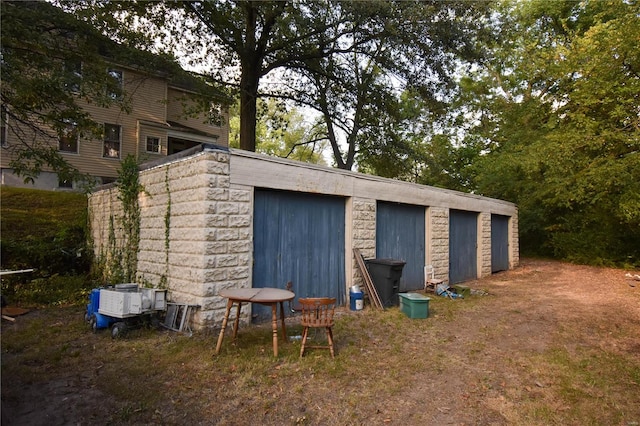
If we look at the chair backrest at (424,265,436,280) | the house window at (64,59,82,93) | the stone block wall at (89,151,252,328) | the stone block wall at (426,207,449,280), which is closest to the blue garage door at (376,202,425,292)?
the chair backrest at (424,265,436,280)

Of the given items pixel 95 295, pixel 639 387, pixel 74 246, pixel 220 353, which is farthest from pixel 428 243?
pixel 74 246

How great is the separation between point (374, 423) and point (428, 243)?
7.18 m

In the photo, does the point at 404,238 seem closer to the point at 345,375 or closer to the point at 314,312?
the point at 314,312

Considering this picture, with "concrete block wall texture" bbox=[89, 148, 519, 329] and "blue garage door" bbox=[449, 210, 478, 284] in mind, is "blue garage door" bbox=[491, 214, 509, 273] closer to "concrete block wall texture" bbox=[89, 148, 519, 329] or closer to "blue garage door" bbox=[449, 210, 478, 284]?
"blue garage door" bbox=[449, 210, 478, 284]

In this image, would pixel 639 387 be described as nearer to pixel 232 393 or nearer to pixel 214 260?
pixel 232 393

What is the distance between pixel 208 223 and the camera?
17.1ft

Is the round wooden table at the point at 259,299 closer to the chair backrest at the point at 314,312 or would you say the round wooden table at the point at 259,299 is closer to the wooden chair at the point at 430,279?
the chair backrest at the point at 314,312

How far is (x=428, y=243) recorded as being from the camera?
9664 millimetres

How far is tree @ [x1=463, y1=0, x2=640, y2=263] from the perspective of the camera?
11.1 m

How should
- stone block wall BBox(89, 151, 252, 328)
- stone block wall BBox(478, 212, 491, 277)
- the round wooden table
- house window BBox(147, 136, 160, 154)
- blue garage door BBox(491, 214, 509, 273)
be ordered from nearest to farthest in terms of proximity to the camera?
the round wooden table
stone block wall BBox(89, 151, 252, 328)
stone block wall BBox(478, 212, 491, 277)
blue garage door BBox(491, 214, 509, 273)
house window BBox(147, 136, 160, 154)

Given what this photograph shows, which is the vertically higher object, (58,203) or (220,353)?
(58,203)

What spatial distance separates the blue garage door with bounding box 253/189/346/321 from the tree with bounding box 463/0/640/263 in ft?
28.1

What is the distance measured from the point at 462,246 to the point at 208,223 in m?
8.67

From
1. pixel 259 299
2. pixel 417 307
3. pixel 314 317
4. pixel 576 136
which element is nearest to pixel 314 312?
pixel 314 317
